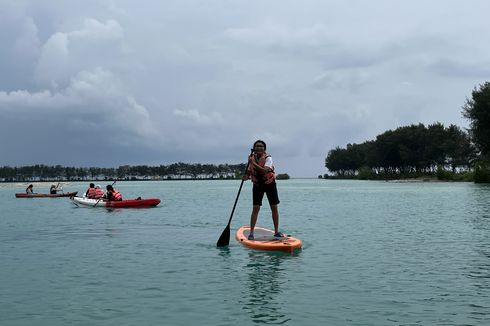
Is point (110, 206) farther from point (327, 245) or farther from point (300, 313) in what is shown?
point (300, 313)

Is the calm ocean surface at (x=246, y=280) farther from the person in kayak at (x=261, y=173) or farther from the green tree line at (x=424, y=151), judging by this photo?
the green tree line at (x=424, y=151)

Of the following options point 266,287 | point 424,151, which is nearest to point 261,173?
point 266,287

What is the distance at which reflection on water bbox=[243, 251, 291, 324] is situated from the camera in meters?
8.26

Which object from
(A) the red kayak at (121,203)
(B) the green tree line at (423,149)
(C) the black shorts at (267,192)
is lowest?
(A) the red kayak at (121,203)

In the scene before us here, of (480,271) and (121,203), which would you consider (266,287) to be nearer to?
(480,271)

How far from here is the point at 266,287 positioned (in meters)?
10.3

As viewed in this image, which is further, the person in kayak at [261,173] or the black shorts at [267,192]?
the black shorts at [267,192]

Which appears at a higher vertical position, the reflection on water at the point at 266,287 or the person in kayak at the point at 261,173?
the person in kayak at the point at 261,173

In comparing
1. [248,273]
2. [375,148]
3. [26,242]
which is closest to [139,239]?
[26,242]

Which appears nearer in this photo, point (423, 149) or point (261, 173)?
point (261, 173)

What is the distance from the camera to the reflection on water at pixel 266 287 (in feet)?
27.1

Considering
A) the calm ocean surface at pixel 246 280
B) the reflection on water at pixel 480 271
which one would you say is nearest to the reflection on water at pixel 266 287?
the calm ocean surface at pixel 246 280

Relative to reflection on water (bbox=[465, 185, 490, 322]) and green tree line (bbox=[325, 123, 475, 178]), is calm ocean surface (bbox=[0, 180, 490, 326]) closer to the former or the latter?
reflection on water (bbox=[465, 185, 490, 322])

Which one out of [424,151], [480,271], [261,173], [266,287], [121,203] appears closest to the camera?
[266,287]
